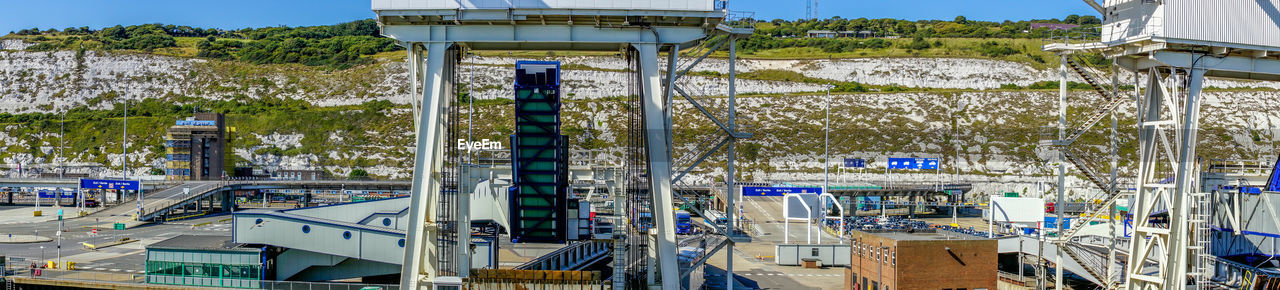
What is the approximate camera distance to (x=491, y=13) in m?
25.2

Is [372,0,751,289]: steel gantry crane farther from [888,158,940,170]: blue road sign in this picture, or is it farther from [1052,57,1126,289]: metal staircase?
[888,158,940,170]: blue road sign

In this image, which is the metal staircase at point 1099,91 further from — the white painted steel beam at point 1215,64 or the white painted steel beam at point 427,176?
the white painted steel beam at point 427,176

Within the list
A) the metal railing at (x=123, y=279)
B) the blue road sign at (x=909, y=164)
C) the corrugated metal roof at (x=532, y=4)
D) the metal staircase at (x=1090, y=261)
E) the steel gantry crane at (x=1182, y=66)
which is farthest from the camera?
the blue road sign at (x=909, y=164)

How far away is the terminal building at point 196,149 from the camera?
10538 cm

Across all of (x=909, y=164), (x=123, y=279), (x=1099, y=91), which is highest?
(x=1099, y=91)

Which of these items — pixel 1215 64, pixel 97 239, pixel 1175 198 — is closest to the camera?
pixel 1175 198

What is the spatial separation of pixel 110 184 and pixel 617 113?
63278 millimetres

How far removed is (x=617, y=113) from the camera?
137125 mm

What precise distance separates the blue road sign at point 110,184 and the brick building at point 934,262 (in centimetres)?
7222

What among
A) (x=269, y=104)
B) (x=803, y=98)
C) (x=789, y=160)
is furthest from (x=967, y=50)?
(x=269, y=104)

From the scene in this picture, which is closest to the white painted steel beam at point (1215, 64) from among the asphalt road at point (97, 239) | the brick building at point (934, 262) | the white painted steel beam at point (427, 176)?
the brick building at point (934, 262)

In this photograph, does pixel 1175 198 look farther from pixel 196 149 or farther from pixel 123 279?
pixel 196 149

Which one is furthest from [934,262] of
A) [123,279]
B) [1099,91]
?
[123,279]

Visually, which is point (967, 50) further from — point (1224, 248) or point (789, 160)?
point (1224, 248)
